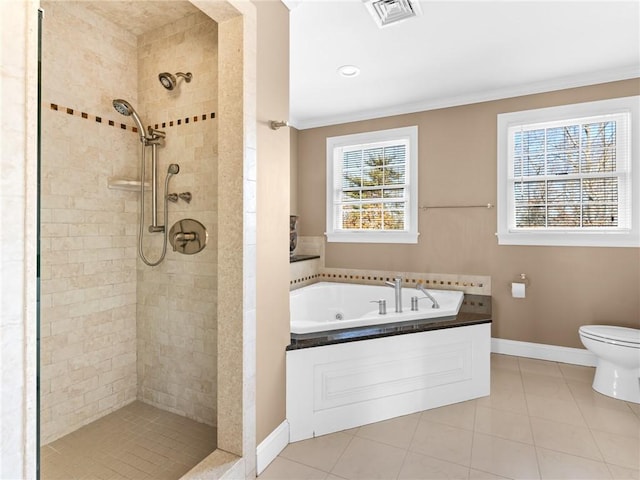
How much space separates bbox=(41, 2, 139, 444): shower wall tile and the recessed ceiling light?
150cm

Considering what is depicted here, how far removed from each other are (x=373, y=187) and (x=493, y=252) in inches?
54.3

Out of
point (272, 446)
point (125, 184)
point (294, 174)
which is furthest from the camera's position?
point (294, 174)

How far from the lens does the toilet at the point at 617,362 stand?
8.09ft

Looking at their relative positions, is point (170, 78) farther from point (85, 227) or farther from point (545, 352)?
point (545, 352)

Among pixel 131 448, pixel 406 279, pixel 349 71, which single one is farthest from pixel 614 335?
pixel 131 448

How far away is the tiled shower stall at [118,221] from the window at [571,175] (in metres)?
2.72

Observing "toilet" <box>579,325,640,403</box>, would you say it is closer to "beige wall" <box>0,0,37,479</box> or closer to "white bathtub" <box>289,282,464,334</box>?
"white bathtub" <box>289,282,464,334</box>

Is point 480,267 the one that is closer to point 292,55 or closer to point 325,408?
point 325,408

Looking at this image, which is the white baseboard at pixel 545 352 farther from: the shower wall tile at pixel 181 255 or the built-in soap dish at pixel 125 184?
the built-in soap dish at pixel 125 184

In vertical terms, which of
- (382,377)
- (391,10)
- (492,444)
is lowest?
(492,444)

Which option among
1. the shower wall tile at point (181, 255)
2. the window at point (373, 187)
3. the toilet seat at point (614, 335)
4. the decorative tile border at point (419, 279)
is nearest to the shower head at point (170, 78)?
the shower wall tile at point (181, 255)

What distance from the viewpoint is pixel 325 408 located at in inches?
84.1

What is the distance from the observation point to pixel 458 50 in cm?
260

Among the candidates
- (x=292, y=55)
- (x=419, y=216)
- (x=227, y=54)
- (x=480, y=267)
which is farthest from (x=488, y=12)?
(x=480, y=267)
